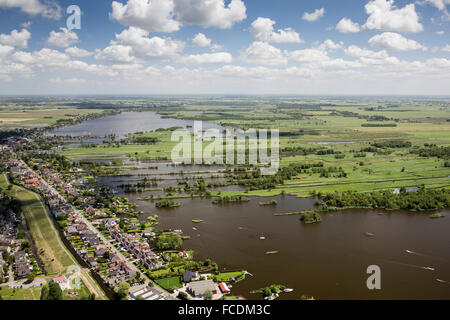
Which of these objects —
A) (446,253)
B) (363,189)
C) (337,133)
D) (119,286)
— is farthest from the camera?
(337,133)

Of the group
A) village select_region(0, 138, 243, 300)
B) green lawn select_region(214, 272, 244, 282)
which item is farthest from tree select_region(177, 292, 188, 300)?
green lawn select_region(214, 272, 244, 282)

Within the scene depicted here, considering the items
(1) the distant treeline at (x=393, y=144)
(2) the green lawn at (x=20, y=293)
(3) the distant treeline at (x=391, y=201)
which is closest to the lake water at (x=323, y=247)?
(3) the distant treeline at (x=391, y=201)

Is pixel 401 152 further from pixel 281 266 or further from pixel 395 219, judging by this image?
pixel 281 266

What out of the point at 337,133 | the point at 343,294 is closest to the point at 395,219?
the point at 343,294

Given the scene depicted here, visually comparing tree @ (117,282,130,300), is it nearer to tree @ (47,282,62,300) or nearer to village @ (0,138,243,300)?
village @ (0,138,243,300)

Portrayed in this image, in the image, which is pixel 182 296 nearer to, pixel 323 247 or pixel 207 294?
pixel 207 294

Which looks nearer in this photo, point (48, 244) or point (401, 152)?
point (48, 244)
